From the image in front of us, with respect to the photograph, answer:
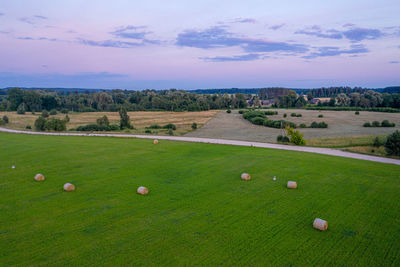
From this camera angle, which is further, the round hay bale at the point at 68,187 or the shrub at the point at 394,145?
the shrub at the point at 394,145

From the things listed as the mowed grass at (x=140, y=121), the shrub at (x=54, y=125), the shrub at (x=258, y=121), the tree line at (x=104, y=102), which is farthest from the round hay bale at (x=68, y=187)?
the tree line at (x=104, y=102)

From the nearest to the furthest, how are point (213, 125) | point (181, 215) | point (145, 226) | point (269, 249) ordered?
1. point (269, 249)
2. point (145, 226)
3. point (181, 215)
4. point (213, 125)

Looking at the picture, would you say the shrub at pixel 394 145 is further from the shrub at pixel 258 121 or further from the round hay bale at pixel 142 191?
the shrub at pixel 258 121

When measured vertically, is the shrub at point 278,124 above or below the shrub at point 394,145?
below

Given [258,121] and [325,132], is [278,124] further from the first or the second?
[325,132]

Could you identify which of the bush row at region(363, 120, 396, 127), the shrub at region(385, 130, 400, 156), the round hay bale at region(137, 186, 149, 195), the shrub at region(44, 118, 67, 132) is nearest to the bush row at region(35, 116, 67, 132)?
the shrub at region(44, 118, 67, 132)

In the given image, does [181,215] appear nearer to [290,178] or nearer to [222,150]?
[290,178]

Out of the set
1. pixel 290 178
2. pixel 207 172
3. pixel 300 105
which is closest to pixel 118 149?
pixel 207 172

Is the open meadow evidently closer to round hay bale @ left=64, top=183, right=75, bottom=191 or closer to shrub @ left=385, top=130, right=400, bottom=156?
shrub @ left=385, top=130, right=400, bottom=156
